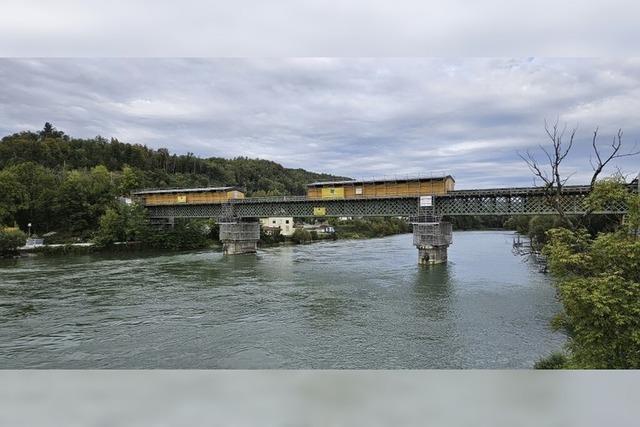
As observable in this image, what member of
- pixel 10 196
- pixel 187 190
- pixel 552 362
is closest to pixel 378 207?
pixel 187 190

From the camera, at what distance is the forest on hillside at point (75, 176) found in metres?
9.98

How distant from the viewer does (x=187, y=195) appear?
54.1ft

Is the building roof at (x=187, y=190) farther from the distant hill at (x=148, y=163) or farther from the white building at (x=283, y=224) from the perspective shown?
the white building at (x=283, y=224)

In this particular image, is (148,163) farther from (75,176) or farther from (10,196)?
(10,196)

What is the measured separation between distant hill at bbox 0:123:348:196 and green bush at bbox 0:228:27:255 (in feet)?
6.27

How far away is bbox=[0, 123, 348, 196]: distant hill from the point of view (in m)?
9.74

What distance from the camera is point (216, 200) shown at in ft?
52.9

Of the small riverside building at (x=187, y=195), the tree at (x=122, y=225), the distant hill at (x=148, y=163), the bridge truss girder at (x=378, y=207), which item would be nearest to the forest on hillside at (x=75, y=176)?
the distant hill at (x=148, y=163)

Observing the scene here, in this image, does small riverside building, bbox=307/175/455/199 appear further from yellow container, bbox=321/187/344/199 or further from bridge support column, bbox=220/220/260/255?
bridge support column, bbox=220/220/260/255

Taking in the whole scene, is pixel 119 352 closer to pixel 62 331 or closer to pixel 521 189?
pixel 62 331

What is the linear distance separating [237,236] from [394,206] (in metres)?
6.32

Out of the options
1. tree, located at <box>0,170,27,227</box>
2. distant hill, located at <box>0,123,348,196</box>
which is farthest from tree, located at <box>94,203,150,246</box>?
tree, located at <box>0,170,27,227</box>
